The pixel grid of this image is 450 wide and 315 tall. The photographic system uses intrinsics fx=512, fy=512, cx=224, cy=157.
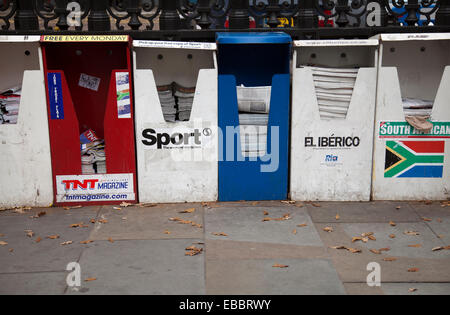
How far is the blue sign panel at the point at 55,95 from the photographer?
5.23 m

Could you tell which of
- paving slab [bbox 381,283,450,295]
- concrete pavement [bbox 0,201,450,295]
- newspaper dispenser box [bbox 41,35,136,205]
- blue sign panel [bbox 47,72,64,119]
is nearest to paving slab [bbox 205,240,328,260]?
concrete pavement [bbox 0,201,450,295]

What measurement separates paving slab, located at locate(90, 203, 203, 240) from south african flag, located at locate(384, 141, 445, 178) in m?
2.12

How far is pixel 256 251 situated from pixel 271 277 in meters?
0.50

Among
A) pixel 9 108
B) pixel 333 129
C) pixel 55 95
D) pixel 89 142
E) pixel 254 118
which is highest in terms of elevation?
pixel 55 95

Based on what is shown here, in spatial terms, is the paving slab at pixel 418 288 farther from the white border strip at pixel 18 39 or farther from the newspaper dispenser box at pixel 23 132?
the white border strip at pixel 18 39

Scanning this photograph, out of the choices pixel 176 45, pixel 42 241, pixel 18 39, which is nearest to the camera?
pixel 42 241

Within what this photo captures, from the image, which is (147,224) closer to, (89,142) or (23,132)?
(89,142)

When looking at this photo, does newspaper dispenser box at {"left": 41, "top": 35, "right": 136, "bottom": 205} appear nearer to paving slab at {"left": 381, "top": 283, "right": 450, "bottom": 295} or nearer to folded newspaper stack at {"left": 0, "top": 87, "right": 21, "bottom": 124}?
folded newspaper stack at {"left": 0, "top": 87, "right": 21, "bottom": 124}

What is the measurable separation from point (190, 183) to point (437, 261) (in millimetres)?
A: 2549

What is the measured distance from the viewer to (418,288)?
3.74 m

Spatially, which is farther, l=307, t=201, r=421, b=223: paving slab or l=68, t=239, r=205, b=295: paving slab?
l=307, t=201, r=421, b=223: paving slab

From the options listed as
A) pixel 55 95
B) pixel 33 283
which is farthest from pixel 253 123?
pixel 33 283

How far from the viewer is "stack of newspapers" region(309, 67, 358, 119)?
5.46 meters

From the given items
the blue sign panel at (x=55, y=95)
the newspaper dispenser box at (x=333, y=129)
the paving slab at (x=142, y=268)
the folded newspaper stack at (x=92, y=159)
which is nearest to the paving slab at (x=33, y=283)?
the paving slab at (x=142, y=268)
